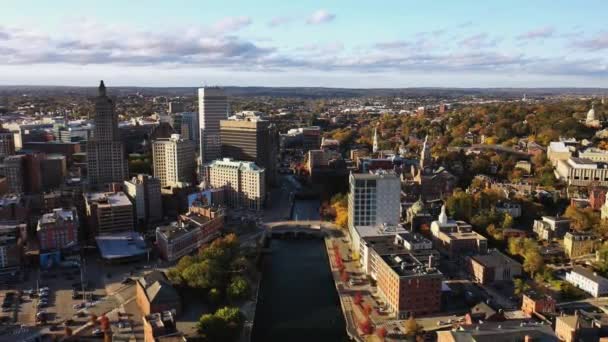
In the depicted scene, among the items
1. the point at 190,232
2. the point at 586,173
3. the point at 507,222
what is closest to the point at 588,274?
the point at 507,222

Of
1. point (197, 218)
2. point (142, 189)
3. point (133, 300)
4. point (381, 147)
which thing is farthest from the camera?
point (381, 147)

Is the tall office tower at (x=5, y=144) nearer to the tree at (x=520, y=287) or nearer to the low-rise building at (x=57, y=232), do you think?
the low-rise building at (x=57, y=232)

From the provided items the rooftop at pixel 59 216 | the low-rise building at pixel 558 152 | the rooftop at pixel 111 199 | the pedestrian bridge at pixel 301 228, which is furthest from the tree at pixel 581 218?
the rooftop at pixel 59 216


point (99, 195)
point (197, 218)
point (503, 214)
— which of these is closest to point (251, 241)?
point (197, 218)

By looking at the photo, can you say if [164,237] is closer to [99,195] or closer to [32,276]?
[32,276]

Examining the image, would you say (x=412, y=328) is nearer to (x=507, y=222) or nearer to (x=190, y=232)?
(x=190, y=232)

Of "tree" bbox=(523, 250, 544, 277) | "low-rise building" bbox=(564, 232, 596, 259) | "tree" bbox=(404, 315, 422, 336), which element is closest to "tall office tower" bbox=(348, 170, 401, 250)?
"tree" bbox=(523, 250, 544, 277)

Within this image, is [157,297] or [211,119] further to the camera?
[211,119]

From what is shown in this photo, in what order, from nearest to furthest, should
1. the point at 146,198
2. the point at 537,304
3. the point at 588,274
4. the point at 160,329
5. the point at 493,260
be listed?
the point at 160,329
the point at 537,304
the point at 588,274
the point at 493,260
the point at 146,198
